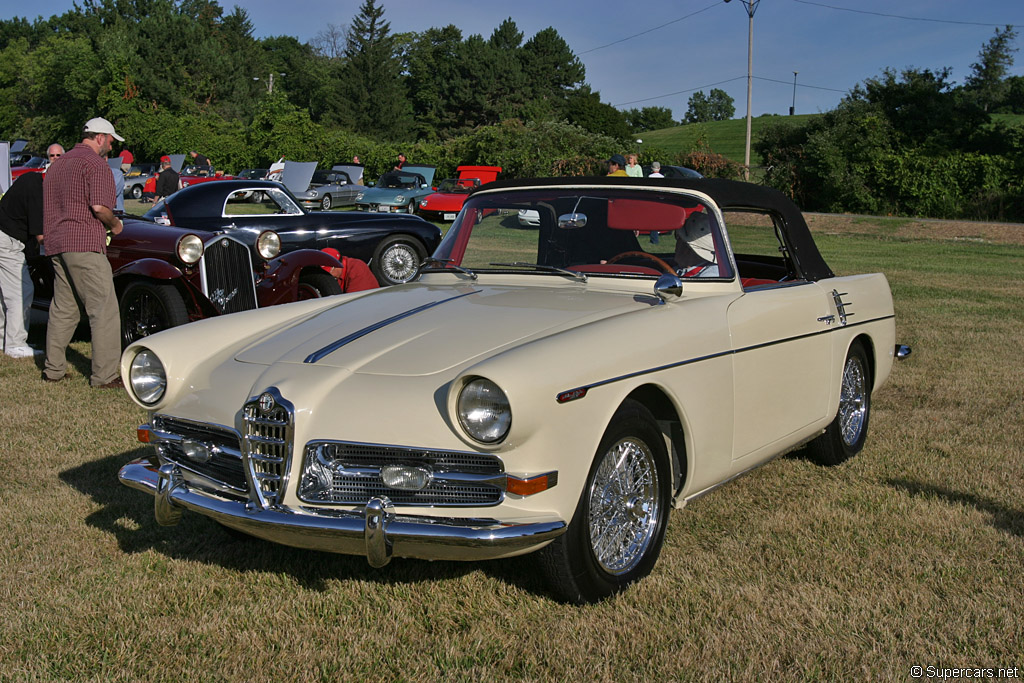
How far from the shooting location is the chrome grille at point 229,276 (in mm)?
7320

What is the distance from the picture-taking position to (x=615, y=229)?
14.7ft

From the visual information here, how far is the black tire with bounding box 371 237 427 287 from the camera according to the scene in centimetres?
1177

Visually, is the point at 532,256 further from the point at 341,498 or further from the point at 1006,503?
the point at 1006,503

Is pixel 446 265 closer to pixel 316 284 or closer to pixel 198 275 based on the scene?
pixel 198 275

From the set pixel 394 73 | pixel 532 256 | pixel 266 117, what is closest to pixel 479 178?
pixel 266 117

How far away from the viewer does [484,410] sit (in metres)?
3.02

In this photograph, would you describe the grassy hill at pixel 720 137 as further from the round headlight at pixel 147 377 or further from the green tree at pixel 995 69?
the round headlight at pixel 147 377

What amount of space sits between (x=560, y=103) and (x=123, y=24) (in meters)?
35.4

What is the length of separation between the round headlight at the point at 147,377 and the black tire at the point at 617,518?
169 centimetres

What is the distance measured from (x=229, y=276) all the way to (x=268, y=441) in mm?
4469

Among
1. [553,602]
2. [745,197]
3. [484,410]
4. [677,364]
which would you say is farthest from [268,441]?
[745,197]

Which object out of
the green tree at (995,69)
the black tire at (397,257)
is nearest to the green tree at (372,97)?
the green tree at (995,69)

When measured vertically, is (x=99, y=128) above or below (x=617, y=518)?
above

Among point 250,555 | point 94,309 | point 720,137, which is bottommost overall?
point 250,555
